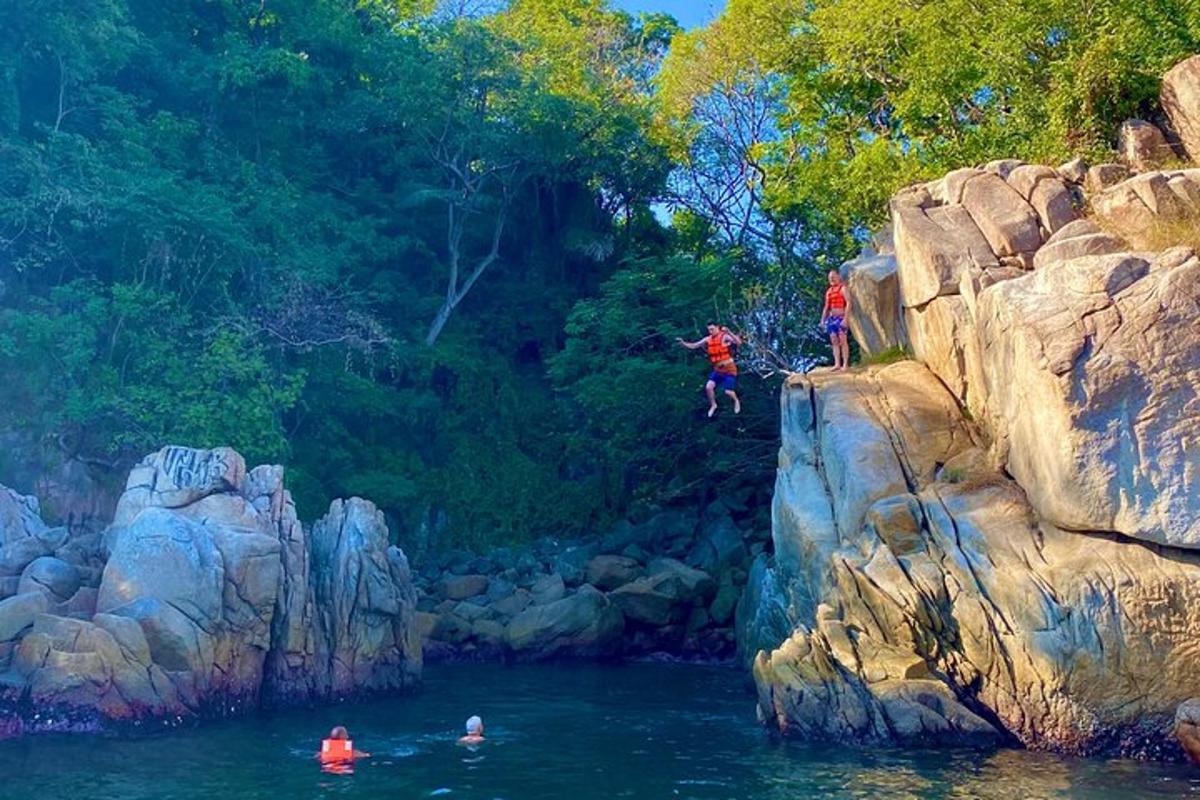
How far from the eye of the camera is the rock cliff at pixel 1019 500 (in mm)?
18422

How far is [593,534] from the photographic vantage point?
124 feet

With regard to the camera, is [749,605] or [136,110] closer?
[749,605]

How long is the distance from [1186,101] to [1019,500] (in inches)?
382

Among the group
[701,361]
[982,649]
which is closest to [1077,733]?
[982,649]

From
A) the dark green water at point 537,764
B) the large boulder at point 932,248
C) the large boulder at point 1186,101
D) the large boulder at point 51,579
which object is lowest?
the dark green water at point 537,764

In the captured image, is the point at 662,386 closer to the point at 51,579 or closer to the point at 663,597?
the point at 663,597

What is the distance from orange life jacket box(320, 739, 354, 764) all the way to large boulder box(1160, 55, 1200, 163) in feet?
60.0

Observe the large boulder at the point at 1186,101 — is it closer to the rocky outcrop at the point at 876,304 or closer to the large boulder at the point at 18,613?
the rocky outcrop at the point at 876,304

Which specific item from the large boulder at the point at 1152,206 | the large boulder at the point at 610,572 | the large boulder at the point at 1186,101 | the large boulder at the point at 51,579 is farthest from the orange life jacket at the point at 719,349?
the large boulder at the point at 51,579

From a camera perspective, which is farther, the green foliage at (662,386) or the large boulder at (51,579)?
the green foliage at (662,386)

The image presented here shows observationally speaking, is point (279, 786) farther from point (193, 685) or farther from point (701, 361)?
point (701, 361)

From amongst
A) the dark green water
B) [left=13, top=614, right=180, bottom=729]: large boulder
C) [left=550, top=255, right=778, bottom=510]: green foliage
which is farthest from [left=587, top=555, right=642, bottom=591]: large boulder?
[left=13, top=614, right=180, bottom=729]: large boulder

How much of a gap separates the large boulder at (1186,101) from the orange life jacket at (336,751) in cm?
1829

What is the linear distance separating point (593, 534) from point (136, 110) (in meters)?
16.8
